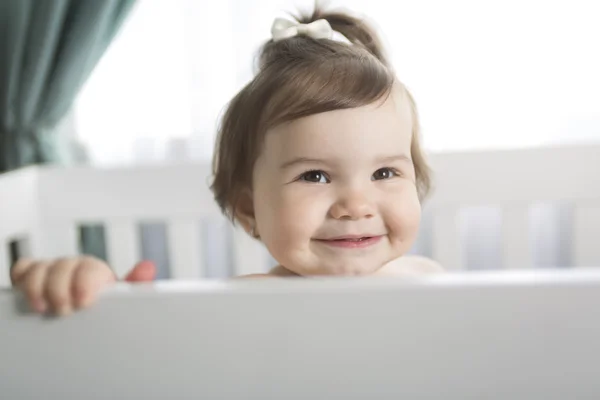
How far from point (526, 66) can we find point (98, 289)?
3.51 ft

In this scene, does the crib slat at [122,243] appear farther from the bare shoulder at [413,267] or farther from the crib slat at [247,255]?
the bare shoulder at [413,267]

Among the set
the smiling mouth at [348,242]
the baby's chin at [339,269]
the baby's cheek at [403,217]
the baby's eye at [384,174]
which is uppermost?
the baby's eye at [384,174]

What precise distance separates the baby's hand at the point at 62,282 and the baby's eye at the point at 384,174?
0.35 meters

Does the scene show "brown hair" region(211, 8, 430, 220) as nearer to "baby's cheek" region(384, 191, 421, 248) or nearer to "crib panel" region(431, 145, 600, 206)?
"baby's cheek" region(384, 191, 421, 248)

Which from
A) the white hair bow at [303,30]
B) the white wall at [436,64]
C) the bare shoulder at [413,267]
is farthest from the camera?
the white wall at [436,64]

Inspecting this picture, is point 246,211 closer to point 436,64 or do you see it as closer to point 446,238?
point 446,238

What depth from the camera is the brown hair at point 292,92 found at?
0.72m

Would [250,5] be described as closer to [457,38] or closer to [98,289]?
[457,38]

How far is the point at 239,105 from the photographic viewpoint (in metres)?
0.80

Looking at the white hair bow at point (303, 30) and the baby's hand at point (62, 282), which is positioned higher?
the white hair bow at point (303, 30)

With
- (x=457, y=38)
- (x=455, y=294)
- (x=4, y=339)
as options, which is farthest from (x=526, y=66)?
(x=4, y=339)

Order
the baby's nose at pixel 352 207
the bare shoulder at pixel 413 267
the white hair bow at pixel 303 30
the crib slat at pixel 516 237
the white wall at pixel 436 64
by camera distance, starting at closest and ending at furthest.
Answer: the baby's nose at pixel 352 207 < the white hair bow at pixel 303 30 < the bare shoulder at pixel 413 267 < the crib slat at pixel 516 237 < the white wall at pixel 436 64

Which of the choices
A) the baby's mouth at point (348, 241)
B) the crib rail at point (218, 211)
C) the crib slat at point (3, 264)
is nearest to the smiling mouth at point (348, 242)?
the baby's mouth at point (348, 241)

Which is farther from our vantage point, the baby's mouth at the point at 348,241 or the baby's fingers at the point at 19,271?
the baby's mouth at the point at 348,241
